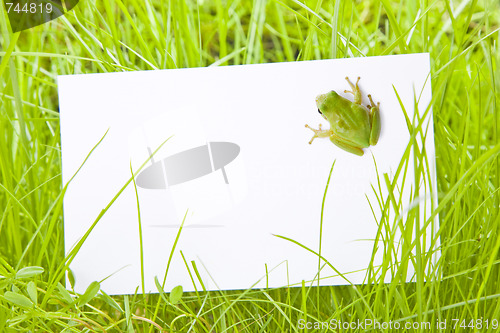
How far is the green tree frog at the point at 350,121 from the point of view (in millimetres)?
633

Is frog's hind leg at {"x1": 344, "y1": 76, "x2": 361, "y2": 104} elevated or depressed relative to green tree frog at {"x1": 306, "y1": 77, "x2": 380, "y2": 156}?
elevated

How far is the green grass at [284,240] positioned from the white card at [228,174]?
0.08ft

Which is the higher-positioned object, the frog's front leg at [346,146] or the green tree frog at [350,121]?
the green tree frog at [350,121]

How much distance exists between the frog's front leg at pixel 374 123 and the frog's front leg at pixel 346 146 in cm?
2

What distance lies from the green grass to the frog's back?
2.7 inches

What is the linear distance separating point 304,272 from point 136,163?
0.33 metres

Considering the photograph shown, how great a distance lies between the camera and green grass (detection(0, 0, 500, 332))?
0.56m

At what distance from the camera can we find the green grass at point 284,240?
1.82ft

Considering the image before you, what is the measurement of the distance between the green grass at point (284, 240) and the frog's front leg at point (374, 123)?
55 mm

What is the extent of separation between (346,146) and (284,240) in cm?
18

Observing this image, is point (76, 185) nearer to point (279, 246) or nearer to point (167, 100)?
point (167, 100)

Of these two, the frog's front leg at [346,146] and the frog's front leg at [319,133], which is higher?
the frog's front leg at [319,133]

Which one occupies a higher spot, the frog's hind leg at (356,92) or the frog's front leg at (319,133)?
the frog's hind leg at (356,92)

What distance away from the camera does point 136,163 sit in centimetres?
66
